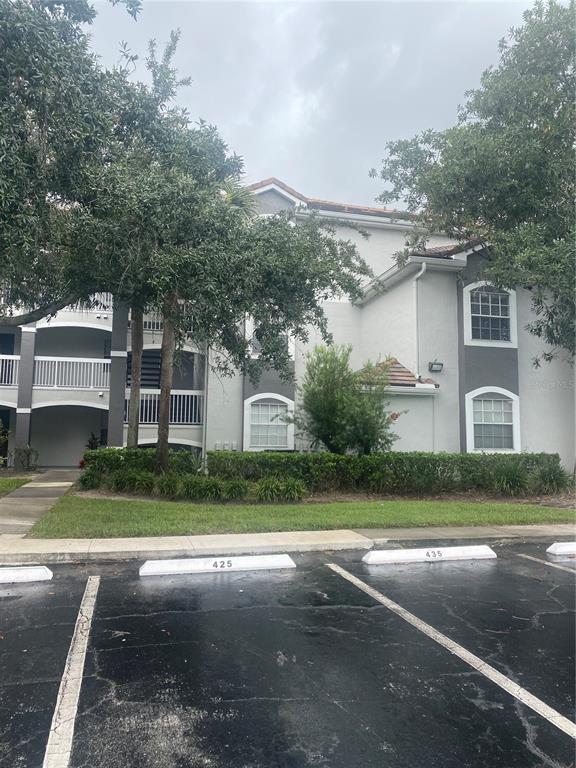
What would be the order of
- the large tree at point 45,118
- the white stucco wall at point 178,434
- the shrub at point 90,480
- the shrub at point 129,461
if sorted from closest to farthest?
the large tree at point 45,118 → the shrub at point 90,480 → the shrub at point 129,461 → the white stucco wall at point 178,434

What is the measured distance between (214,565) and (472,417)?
1203 centimetres

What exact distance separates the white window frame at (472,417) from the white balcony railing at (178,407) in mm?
8702

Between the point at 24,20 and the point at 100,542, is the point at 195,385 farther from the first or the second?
the point at 24,20

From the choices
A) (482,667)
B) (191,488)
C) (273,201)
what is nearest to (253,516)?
(191,488)

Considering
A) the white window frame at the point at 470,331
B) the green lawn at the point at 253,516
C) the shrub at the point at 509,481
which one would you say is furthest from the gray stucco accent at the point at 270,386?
the shrub at the point at 509,481

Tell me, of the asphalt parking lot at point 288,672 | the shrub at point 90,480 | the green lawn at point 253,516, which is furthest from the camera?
the shrub at point 90,480

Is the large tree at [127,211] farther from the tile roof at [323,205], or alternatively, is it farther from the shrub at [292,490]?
the tile roof at [323,205]

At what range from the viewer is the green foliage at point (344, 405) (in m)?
14.9

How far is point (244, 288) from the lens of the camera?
34.1 ft

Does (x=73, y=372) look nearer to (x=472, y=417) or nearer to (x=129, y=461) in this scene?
(x=129, y=461)

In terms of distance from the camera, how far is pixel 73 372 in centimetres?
2086

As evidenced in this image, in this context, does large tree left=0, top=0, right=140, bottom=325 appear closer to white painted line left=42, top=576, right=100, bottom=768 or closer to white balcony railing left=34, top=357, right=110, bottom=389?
white painted line left=42, top=576, right=100, bottom=768

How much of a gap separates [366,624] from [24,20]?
845 cm

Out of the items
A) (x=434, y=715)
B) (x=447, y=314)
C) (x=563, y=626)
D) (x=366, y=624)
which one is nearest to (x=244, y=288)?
(x=366, y=624)
